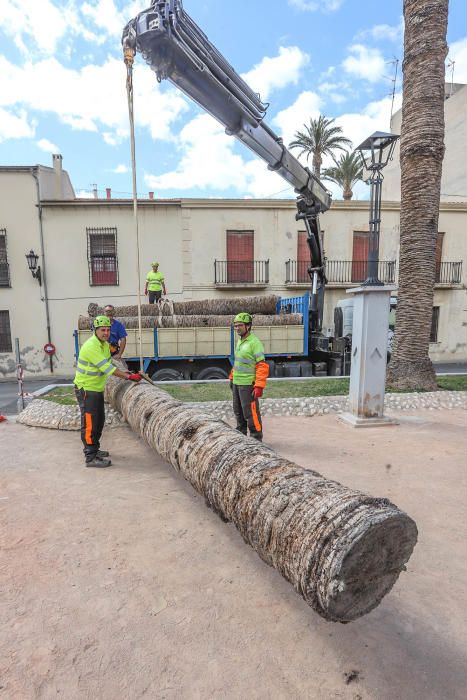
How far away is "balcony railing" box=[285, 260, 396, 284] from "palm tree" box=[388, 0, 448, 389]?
849 cm

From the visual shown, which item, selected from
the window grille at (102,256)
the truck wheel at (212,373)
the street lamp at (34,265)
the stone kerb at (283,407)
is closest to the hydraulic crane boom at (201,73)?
the truck wheel at (212,373)

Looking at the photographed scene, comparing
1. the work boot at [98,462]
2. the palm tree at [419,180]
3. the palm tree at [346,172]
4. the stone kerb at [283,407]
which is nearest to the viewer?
the work boot at [98,462]

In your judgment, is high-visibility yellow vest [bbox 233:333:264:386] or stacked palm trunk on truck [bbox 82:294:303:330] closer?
high-visibility yellow vest [bbox 233:333:264:386]

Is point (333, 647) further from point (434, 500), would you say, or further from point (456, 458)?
point (456, 458)

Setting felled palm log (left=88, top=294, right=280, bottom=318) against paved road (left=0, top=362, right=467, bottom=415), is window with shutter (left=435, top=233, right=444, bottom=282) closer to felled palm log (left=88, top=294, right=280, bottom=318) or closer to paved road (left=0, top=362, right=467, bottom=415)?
paved road (left=0, top=362, right=467, bottom=415)

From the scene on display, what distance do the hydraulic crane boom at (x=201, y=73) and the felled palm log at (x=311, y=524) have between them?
525 cm

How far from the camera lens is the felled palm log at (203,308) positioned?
10539mm

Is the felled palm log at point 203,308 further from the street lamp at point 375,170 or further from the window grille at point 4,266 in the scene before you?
the window grille at point 4,266

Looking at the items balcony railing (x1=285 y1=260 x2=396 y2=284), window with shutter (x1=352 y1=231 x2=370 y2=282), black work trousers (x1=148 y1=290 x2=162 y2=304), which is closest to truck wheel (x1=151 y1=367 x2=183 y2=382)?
black work trousers (x1=148 y1=290 x2=162 y2=304)

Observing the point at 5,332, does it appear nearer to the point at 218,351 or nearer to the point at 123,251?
the point at 123,251

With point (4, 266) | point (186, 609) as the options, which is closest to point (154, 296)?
point (4, 266)

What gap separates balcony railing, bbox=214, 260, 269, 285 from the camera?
16766 millimetres

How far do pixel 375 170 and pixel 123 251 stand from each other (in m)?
12.1

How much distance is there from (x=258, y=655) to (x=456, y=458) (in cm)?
398
